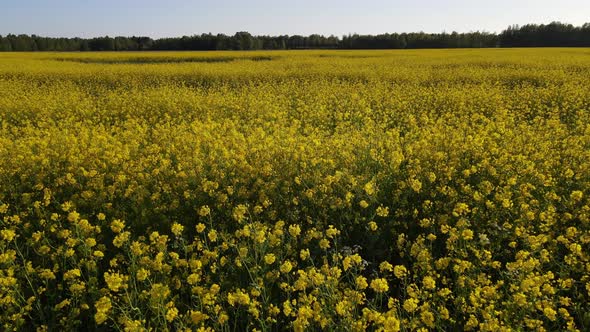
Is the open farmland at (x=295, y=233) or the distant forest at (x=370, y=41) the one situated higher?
the distant forest at (x=370, y=41)

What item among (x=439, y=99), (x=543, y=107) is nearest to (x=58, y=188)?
(x=439, y=99)

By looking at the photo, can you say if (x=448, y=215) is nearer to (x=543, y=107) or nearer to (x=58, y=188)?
(x=58, y=188)

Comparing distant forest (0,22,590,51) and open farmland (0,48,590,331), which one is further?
distant forest (0,22,590,51)

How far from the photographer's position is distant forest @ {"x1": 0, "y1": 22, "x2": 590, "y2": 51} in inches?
2393

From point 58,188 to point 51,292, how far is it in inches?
75.1

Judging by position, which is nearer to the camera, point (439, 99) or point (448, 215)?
point (448, 215)

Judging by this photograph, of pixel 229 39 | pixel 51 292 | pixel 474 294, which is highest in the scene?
pixel 229 39

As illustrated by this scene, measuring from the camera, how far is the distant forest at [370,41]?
6078 cm

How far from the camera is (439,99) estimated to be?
432 inches

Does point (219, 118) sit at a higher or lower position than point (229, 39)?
lower

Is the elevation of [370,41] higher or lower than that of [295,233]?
higher

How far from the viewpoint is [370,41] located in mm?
64938

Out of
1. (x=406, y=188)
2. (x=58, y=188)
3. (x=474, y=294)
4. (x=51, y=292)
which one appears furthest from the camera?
(x=58, y=188)

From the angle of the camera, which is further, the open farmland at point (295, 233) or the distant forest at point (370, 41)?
the distant forest at point (370, 41)
